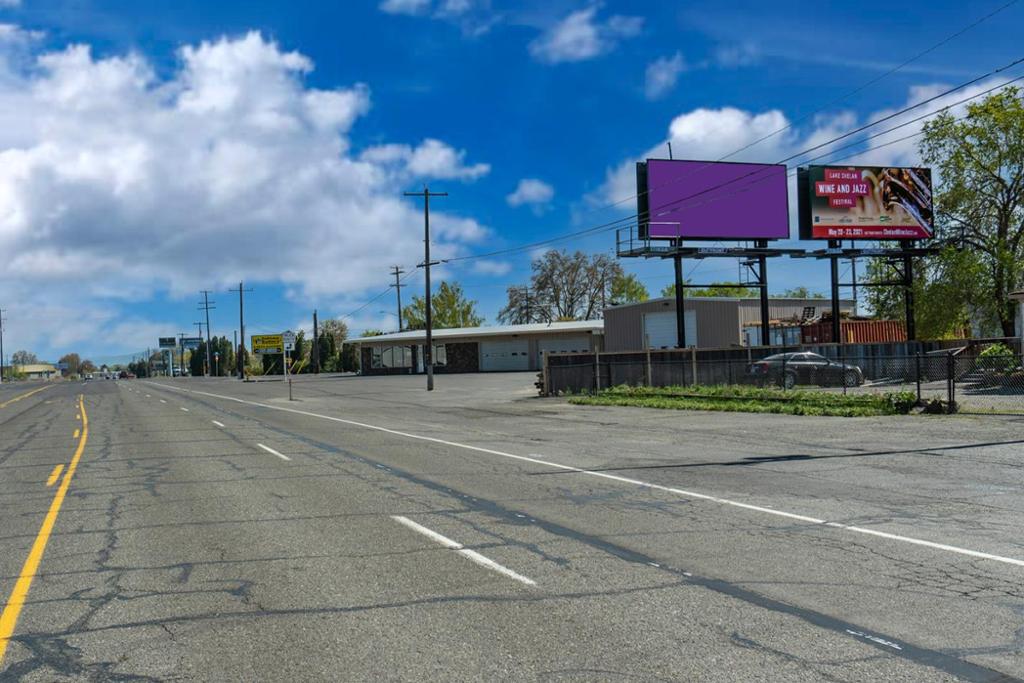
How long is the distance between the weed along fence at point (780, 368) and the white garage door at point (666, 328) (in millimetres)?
20139

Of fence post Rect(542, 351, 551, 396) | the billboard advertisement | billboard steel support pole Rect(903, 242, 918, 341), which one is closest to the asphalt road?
fence post Rect(542, 351, 551, 396)

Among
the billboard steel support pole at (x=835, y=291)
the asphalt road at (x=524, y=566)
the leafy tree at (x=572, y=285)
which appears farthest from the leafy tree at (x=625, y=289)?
the asphalt road at (x=524, y=566)

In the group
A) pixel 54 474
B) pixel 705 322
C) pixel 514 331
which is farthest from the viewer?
pixel 514 331

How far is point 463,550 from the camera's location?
24.6 ft

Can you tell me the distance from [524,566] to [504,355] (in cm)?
6874

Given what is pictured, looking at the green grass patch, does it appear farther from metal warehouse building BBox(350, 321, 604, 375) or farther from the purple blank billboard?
metal warehouse building BBox(350, 321, 604, 375)

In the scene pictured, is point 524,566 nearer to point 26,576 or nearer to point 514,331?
point 26,576

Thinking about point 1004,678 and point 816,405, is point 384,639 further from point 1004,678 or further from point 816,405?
point 816,405

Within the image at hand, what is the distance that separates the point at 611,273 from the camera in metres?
96.1

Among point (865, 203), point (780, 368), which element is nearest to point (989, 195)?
point (865, 203)

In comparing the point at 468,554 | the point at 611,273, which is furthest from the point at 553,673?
the point at 611,273

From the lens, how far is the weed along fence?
31.1 m

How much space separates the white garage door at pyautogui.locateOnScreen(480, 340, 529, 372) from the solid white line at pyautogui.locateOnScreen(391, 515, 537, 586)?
65.5 meters

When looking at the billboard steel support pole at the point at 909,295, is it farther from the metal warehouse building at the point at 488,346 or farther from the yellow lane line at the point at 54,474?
the yellow lane line at the point at 54,474
